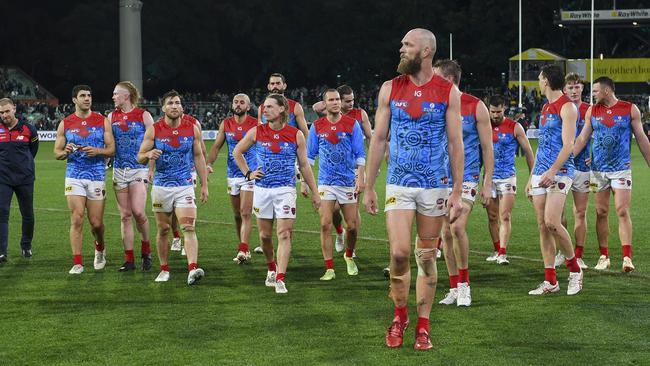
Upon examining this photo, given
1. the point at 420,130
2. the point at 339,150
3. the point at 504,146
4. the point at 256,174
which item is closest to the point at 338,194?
the point at 339,150

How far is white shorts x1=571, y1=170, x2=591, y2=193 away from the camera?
12.4 m

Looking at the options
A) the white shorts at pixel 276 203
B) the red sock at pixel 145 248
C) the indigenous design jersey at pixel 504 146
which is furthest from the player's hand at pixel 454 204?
the red sock at pixel 145 248

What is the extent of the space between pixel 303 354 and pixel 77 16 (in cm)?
6827

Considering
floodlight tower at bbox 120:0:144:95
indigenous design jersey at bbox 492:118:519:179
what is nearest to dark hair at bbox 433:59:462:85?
indigenous design jersey at bbox 492:118:519:179

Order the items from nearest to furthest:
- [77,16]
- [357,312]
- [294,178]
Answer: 1. [357,312]
2. [294,178]
3. [77,16]

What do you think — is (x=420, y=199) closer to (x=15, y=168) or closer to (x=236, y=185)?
(x=236, y=185)

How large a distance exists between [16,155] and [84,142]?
6.06 feet

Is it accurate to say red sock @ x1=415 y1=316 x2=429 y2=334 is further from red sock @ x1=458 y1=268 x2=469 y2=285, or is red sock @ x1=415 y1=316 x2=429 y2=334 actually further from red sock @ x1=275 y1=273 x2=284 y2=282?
red sock @ x1=275 y1=273 x2=284 y2=282

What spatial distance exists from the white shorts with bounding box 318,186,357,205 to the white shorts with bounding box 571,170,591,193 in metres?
2.48

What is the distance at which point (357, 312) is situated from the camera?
10.2 m

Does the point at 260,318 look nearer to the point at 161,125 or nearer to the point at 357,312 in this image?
the point at 357,312

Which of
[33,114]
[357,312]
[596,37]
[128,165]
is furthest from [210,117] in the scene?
[357,312]

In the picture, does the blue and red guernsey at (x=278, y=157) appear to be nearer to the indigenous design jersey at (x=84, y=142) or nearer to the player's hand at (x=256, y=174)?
the player's hand at (x=256, y=174)

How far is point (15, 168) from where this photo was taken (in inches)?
563
